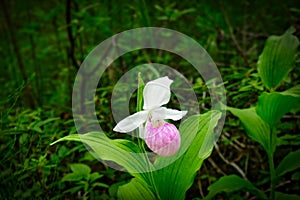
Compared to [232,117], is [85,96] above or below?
above

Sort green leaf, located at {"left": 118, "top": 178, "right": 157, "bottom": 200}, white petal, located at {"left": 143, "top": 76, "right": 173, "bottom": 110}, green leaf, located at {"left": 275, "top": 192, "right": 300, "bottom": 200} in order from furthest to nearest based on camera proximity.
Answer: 1. green leaf, located at {"left": 275, "top": 192, "right": 300, "bottom": 200}
2. green leaf, located at {"left": 118, "top": 178, "right": 157, "bottom": 200}
3. white petal, located at {"left": 143, "top": 76, "right": 173, "bottom": 110}

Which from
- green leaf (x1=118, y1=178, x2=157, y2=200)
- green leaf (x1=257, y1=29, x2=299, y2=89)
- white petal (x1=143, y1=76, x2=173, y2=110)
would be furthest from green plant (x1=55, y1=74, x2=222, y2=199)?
green leaf (x1=257, y1=29, x2=299, y2=89)

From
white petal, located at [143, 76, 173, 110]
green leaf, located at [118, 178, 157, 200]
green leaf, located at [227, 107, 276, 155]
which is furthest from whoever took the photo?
green leaf, located at [227, 107, 276, 155]

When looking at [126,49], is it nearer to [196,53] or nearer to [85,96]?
[85,96]

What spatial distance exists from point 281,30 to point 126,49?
3.52ft

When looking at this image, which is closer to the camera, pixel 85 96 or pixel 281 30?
pixel 85 96

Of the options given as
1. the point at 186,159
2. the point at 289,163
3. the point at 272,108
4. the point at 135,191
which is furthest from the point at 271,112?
the point at 135,191

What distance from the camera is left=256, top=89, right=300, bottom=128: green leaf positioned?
1008 mm

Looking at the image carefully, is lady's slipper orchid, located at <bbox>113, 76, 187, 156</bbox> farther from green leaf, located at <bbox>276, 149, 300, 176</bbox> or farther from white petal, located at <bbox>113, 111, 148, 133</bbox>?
green leaf, located at <bbox>276, 149, 300, 176</bbox>

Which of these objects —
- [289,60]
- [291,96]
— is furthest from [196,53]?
[291,96]

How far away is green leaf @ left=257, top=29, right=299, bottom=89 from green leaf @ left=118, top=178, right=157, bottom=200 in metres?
0.59

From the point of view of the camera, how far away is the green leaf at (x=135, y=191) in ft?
2.87

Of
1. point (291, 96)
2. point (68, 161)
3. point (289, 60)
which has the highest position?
point (289, 60)

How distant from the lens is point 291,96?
1.01 meters
